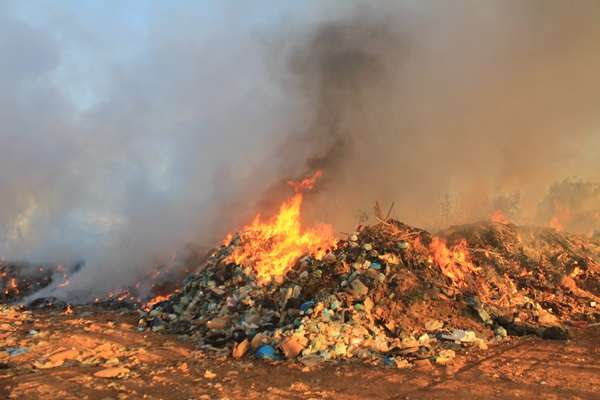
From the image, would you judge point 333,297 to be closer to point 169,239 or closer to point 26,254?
point 169,239

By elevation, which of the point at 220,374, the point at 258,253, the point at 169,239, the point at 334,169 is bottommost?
the point at 220,374

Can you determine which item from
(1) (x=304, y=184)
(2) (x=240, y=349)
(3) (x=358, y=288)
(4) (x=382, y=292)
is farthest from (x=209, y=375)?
(1) (x=304, y=184)

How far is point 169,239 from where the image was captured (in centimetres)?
1443

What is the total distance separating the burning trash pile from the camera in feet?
21.9

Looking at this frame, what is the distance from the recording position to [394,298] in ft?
25.1

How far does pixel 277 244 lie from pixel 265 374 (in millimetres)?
4928

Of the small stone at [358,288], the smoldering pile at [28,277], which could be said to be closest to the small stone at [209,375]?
the small stone at [358,288]

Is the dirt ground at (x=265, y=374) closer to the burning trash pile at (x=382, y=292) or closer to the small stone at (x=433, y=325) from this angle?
the burning trash pile at (x=382, y=292)

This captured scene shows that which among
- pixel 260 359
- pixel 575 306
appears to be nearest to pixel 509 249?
pixel 575 306

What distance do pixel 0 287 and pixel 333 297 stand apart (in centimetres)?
1317

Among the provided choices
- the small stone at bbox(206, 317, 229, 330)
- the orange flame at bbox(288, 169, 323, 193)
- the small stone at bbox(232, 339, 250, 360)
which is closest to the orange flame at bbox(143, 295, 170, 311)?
the small stone at bbox(206, 317, 229, 330)

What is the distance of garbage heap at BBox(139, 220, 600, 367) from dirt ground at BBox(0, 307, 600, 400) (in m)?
0.38

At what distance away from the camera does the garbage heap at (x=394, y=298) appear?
6.62 meters

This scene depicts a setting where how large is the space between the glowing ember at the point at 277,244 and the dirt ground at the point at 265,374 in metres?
2.77
